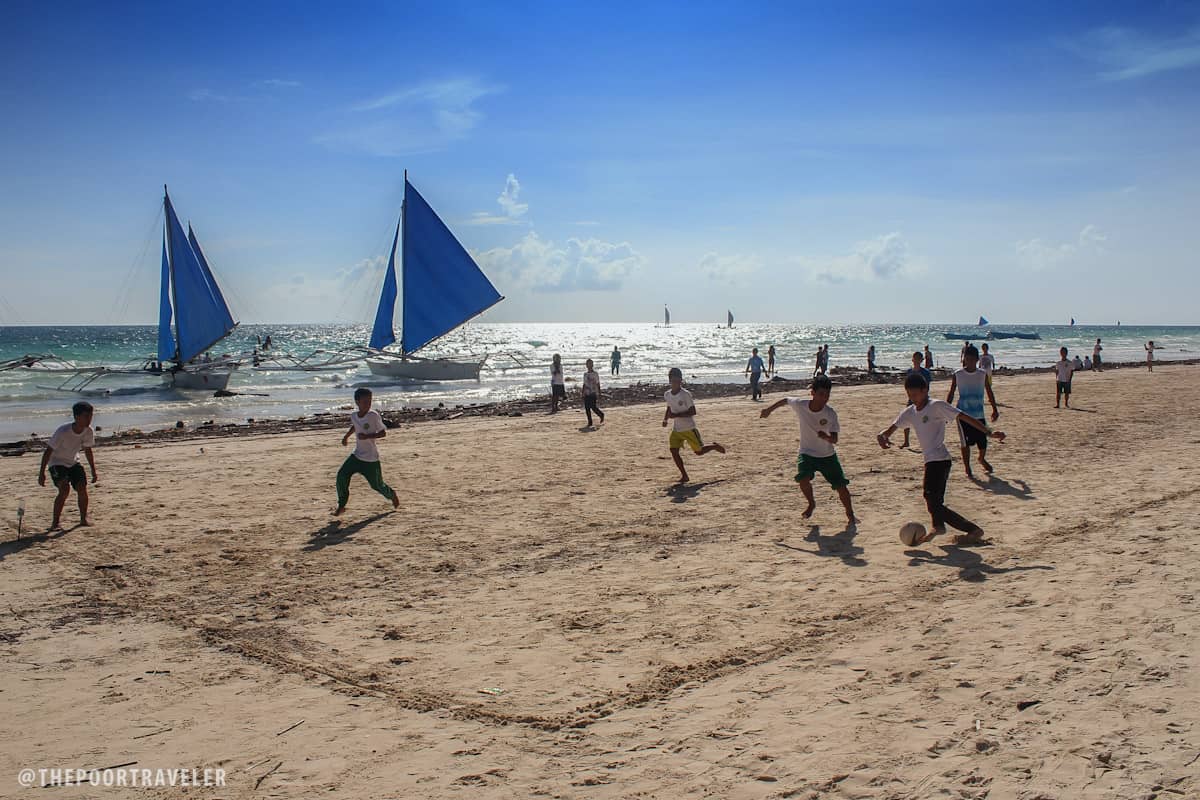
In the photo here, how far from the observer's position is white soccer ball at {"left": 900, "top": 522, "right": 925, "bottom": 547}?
22.4 ft

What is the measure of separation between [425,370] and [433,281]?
6413mm

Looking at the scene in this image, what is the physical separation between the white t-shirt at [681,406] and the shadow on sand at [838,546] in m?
2.65

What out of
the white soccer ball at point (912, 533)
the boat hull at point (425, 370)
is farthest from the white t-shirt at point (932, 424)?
the boat hull at point (425, 370)

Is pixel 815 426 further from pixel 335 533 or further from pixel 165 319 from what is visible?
pixel 165 319

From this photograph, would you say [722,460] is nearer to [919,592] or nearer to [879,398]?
[919,592]

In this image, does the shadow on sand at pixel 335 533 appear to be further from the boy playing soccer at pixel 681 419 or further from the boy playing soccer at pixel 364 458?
the boy playing soccer at pixel 681 419

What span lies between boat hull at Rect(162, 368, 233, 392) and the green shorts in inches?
1175

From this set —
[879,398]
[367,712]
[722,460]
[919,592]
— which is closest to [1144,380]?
[879,398]

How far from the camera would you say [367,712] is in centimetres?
421

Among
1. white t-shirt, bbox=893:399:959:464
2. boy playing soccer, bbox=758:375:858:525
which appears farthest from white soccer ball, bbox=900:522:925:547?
boy playing soccer, bbox=758:375:858:525

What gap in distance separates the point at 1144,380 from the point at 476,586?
28551mm

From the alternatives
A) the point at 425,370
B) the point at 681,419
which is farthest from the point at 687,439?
the point at 425,370

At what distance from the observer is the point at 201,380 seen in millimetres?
32406

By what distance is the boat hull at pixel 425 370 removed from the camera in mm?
36219
